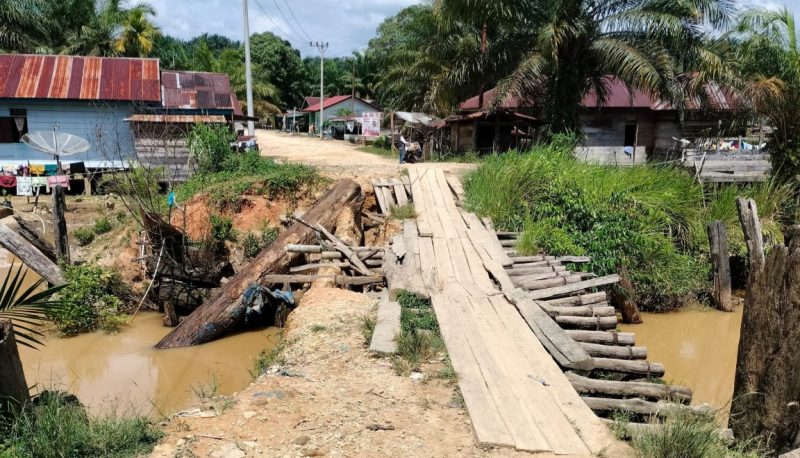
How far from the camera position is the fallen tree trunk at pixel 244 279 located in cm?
841

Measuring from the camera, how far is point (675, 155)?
18.3 metres

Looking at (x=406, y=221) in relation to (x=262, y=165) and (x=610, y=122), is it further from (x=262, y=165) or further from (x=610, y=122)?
(x=610, y=122)

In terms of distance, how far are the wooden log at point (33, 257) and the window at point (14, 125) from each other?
10.1 m

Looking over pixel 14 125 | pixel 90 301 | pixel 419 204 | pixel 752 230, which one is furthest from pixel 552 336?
pixel 14 125

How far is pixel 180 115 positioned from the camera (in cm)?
1727

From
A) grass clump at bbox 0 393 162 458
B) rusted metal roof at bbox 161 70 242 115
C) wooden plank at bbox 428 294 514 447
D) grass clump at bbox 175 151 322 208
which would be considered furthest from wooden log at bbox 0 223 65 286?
rusted metal roof at bbox 161 70 242 115

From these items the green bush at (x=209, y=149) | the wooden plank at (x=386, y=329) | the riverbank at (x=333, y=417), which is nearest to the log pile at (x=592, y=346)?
the riverbank at (x=333, y=417)

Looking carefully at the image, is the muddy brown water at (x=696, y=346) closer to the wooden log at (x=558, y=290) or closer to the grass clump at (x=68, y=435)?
the wooden log at (x=558, y=290)

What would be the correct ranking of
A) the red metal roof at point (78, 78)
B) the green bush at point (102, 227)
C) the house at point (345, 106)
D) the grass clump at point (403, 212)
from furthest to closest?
the house at point (345, 106), the red metal roof at point (78, 78), the green bush at point (102, 227), the grass clump at point (403, 212)

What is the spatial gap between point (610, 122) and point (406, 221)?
1477cm

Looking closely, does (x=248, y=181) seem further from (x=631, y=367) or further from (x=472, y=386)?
(x=631, y=367)

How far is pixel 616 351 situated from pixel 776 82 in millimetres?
8262

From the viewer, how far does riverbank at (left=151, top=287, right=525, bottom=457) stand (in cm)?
388

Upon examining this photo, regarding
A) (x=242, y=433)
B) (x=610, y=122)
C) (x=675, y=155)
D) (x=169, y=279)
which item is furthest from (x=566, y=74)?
(x=242, y=433)
